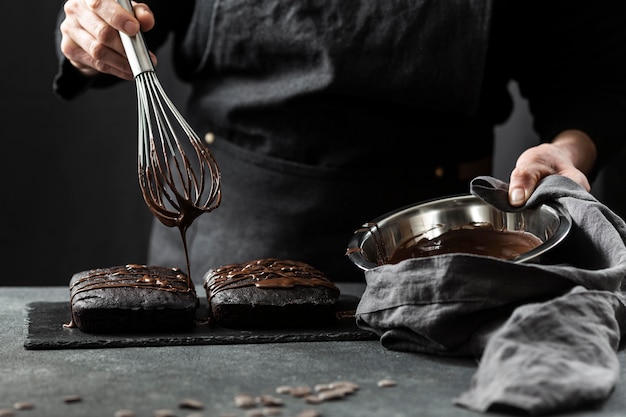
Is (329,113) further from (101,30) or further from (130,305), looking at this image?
(130,305)

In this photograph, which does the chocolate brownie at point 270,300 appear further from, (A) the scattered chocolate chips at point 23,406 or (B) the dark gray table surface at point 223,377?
(A) the scattered chocolate chips at point 23,406

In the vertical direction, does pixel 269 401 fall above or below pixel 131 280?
below

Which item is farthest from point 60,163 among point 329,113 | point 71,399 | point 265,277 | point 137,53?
point 71,399

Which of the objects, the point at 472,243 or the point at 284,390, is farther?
the point at 472,243

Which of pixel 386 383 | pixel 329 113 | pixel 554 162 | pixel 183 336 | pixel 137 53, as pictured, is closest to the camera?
pixel 386 383

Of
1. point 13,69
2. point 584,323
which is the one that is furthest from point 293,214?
point 13,69

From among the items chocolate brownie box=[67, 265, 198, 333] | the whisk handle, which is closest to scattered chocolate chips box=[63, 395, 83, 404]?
chocolate brownie box=[67, 265, 198, 333]

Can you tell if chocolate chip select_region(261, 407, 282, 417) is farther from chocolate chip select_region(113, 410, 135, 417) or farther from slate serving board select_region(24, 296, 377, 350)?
slate serving board select_region(24, 296, 377, 350)

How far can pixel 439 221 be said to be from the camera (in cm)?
129

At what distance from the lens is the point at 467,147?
5.31ft

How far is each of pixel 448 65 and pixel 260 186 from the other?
15.6 inches

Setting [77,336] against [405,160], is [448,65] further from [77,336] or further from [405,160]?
[77,336]

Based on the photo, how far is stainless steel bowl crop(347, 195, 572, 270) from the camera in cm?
122

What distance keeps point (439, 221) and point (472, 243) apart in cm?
7
